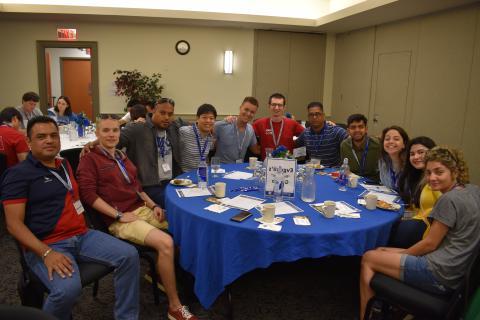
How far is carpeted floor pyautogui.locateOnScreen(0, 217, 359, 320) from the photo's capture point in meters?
2.50

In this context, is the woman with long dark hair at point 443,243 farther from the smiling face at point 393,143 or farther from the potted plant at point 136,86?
the potted plant at point 136,86

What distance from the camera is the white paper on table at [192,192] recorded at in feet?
8.45

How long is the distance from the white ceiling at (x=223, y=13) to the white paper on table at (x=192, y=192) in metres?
4.54

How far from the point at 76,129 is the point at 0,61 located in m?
3.84

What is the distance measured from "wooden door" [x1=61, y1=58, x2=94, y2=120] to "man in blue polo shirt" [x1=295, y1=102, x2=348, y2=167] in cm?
792

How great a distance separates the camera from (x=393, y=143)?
9.72 feet

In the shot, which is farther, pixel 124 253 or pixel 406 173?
pixel 406 173

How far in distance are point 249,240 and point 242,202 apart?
1.46ft

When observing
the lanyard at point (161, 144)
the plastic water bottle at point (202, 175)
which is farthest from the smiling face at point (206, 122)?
the plastic water bottle at point (202, 175)

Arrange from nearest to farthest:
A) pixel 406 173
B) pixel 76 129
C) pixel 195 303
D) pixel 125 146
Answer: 1. pixel 195 303
2. pixel 406 173
3. pixel 125 146
4. pixel 76 129

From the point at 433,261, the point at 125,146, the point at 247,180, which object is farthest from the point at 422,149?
the point at 125,146

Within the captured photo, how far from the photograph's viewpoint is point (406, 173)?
2816 mm

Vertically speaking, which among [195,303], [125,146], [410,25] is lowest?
[195,303]

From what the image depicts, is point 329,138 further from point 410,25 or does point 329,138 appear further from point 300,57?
point 300,57
